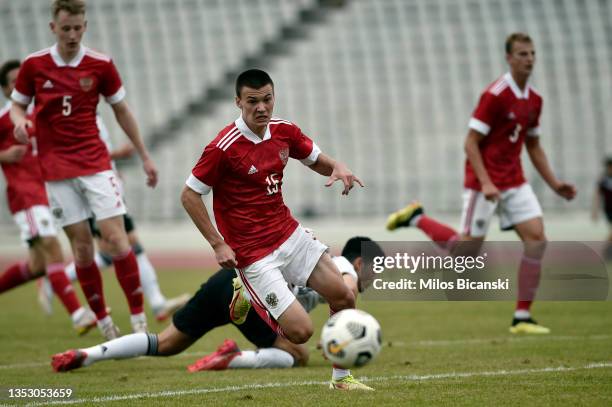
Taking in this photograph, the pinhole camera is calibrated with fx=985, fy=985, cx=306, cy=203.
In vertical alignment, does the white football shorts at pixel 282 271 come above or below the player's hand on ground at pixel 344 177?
below

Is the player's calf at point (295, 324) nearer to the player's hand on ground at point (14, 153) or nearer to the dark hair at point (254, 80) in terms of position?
the dark hair at point (254, 80)

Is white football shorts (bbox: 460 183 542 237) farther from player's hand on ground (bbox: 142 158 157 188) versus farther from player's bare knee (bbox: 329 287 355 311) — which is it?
player's bare knee (bbox: 329 287 355 311)

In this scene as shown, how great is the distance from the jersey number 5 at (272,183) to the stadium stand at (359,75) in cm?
1902

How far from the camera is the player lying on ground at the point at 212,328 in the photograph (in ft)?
23.9

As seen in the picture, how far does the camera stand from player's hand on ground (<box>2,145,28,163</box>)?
9.90 m

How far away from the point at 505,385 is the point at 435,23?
22936 mm

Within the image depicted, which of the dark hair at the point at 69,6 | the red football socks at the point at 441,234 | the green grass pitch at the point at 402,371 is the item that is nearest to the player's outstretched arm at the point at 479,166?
the red football socks at the point at 441,234

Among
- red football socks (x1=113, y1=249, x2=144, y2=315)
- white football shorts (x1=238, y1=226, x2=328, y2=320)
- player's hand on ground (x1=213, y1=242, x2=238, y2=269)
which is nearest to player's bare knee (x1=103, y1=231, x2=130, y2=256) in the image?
red football socks (x1=113, y1=249, x2=144, y2=315)

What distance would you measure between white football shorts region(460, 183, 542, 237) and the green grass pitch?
3.50 ft

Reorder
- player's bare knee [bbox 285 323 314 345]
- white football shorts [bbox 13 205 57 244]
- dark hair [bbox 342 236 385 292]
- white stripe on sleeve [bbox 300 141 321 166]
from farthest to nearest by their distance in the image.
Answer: white football shorts [bbox 13 205 57 244] → dark hair [bbox 342 236 385 292] → white stripe on sleeve [bbox 300 141 321 166] → player's bare knee [bbox 285 323 314 345]

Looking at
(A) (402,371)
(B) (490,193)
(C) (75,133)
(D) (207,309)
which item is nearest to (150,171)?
(C) (75,133)

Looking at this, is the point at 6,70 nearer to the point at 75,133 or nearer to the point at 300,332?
the point at 75,133

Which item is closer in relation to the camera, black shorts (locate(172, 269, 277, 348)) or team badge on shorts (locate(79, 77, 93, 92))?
black shorts (locate(172, 269, 277, 348))

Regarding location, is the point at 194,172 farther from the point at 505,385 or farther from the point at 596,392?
the point at 596,392
